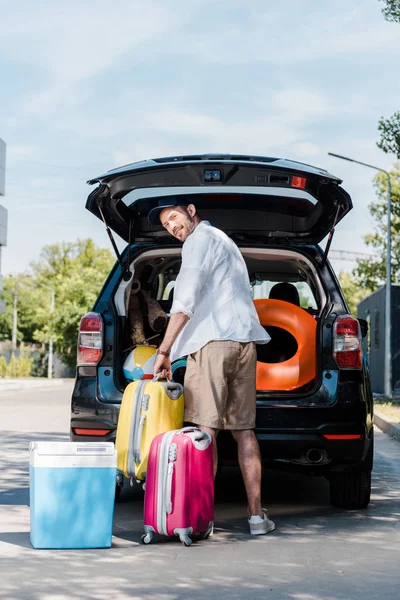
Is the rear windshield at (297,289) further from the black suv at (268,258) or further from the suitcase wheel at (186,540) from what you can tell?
the suitcase wheel at (186,540)

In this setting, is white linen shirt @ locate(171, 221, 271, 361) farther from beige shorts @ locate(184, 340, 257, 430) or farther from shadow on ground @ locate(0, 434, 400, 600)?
shadow on ground @ locate(0, 434, 400, 600)

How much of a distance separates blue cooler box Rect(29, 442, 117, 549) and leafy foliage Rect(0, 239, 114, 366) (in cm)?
5067

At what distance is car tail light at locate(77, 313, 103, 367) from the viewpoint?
6.59m

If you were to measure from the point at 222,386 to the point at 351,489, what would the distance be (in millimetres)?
1515

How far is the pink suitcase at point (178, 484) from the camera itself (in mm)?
5547

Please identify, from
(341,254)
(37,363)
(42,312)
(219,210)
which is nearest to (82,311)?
(42,312)

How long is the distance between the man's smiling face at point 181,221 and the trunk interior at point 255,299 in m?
0.76

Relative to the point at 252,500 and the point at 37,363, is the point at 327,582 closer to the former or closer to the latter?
the point at 252,500

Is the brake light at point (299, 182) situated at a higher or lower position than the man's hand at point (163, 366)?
higher

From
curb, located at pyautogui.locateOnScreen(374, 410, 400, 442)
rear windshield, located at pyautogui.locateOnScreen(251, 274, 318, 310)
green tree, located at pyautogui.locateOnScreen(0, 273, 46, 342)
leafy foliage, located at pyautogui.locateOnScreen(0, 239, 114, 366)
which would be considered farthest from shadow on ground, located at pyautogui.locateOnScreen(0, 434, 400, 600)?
green tree, located at pyautogui.locateOnScreen(0, 273, 46, 342)

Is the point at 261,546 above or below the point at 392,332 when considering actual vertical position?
below

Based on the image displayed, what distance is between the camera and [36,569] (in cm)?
496

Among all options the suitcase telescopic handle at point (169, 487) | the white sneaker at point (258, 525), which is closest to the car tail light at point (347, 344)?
the white sneaker at point (258, 525)

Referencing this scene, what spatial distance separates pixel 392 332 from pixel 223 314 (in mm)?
20856
